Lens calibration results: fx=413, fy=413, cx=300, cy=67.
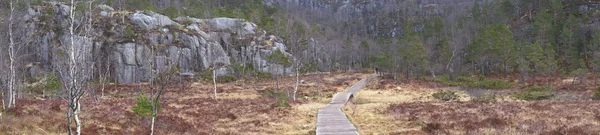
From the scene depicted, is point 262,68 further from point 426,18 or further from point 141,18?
point 426,18

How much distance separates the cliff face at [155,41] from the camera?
76688mm

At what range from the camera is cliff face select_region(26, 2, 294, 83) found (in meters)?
76.7

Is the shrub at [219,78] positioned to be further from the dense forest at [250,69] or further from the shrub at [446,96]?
the shrub at [446,96]

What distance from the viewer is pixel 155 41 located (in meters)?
82.8

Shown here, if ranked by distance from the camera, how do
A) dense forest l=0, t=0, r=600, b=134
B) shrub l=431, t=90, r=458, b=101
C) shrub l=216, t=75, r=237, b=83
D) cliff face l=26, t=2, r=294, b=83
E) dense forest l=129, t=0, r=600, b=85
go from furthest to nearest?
cliff face l=26, t=2, r=294, b=83, shrub l=216, t=75, r=237, b=83, dense forest l=129, t=0, r=600, b=85, shrub l=431, t=90, r=458, b=101, dense forest l=0, t=0, r=600, b=134

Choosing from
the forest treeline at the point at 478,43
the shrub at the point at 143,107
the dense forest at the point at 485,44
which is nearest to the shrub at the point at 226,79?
the forest treeline at the point at 478,43

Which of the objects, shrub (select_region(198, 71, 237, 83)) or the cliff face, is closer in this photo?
shrub (select_region(198, 71, 237, 83))

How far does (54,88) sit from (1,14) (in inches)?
576

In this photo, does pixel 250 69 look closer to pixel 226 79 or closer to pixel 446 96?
pixel 226 79

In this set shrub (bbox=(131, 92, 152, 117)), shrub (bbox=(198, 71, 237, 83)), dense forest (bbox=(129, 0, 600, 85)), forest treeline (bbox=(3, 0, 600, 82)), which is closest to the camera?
shrub (bbox=(131, 92, 152, 117))

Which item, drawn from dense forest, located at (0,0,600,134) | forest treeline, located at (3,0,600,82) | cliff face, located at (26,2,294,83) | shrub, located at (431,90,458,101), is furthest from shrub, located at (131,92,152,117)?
cliff face, located at (26,2,294,83)

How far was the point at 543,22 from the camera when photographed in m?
85.6

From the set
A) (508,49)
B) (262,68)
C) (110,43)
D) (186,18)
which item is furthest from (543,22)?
(110,43)

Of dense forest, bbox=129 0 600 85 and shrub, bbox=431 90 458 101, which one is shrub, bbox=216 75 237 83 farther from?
shrub, bbox=431 90 458 101
